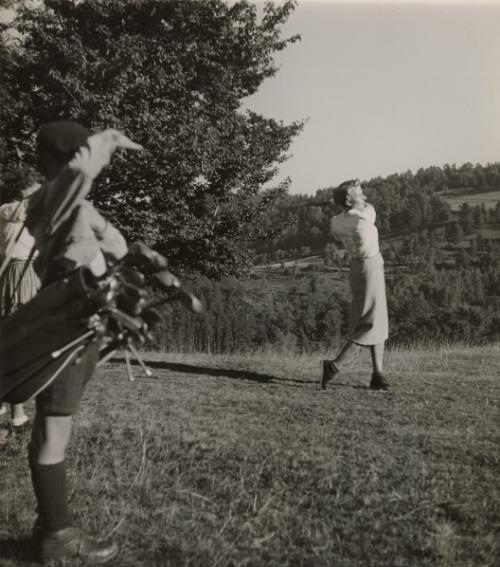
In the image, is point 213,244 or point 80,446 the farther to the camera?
point 213,244

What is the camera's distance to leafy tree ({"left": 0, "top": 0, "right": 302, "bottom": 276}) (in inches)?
435

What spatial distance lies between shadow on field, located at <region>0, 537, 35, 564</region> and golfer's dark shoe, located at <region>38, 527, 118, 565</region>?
85mm

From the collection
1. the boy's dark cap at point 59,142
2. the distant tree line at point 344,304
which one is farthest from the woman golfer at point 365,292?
the distant tree line at point 344,304

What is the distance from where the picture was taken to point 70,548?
216 centimetres

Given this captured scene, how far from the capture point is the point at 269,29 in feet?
46.8

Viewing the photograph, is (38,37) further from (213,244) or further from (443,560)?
(443,560)

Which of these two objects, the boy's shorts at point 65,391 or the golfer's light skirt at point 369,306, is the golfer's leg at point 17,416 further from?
the golfer's light skirt at point 369,306

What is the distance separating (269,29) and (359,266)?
11.1m

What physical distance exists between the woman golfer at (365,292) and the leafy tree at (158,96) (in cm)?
681

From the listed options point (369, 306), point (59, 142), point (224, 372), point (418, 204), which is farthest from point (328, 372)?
point (418, 204)

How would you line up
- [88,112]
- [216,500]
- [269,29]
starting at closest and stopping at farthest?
[216,500] < [88,112] < [269,29]

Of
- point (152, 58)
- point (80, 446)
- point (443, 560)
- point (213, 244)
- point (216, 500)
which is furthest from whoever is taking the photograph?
point (213, 244)

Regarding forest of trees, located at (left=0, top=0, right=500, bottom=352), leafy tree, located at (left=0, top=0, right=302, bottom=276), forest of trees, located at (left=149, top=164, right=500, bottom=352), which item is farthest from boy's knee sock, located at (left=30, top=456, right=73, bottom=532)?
forest of trees, located at (left=149, top=164, right=500, bottom=352)

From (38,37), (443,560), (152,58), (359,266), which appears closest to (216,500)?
(443,560)
